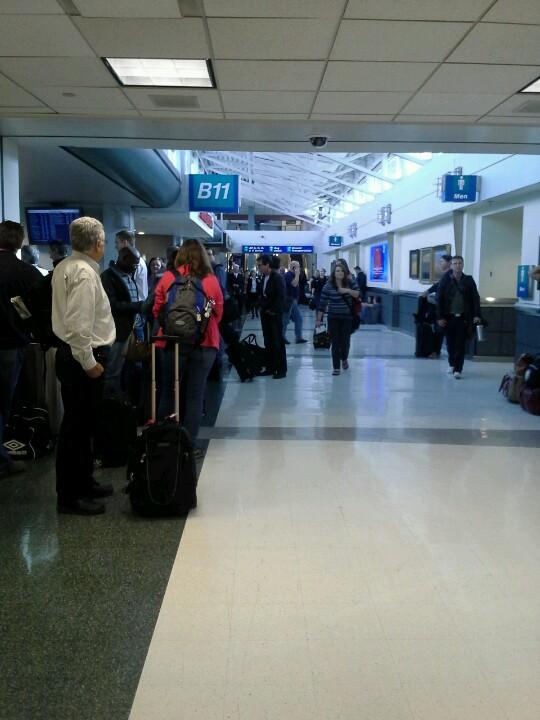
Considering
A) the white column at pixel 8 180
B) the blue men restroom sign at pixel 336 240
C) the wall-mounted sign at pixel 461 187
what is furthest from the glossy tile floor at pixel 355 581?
the blue men restroom sign at pixel 336 240

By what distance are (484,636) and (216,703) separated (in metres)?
1.04

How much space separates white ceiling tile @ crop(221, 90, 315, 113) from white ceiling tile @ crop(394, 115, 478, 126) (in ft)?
3.05

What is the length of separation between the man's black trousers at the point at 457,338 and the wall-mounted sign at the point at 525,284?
1352mm

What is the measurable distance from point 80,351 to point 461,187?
834 cm

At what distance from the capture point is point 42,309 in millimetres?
3451

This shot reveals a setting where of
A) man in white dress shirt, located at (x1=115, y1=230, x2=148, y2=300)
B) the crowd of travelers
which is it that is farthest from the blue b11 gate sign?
man in white dress shirt, located at (x1=115, y1=230, x2=148, y2=300)

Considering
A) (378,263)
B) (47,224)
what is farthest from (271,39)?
(378,263)

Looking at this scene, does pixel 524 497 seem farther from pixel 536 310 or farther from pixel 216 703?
pixel 536 310

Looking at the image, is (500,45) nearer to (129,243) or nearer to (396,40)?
(396,40)

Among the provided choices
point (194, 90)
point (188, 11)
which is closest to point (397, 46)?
point (188, 11)

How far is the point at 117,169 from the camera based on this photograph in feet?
29.5

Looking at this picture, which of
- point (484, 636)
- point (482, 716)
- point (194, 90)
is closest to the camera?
point (482, 716)

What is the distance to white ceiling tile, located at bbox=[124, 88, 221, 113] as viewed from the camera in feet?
16.6

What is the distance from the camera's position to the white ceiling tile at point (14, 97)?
5.00 m
